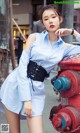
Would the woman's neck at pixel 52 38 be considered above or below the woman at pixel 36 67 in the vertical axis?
above

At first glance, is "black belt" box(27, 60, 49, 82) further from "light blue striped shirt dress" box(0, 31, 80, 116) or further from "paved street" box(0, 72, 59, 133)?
"paved street" box(0, 72, 59, 133)

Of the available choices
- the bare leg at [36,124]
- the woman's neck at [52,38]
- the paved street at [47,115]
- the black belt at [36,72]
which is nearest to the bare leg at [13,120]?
the bare leg at [36,124]

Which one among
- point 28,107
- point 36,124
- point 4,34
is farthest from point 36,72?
point 4,34

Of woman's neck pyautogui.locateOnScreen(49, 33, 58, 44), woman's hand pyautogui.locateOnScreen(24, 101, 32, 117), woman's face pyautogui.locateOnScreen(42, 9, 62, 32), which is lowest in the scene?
woman's hand pyautogui.locateOnScreen(24, 101, 32, 117)

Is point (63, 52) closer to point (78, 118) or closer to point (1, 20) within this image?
point (78, 118)

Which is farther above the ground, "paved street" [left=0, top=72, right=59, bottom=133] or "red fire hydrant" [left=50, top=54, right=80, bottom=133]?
"red fire hydrant" [left=50, top=54, right=80, bottom=133]

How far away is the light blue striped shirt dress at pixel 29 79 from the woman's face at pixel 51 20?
0.08 meters

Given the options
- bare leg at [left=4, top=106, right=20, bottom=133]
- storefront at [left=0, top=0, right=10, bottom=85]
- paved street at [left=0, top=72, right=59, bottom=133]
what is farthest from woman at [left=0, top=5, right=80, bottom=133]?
storefront at [left=0, top=0, right=10, bottom=85]

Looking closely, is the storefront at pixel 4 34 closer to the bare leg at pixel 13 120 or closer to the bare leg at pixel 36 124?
the bare leg at pixel 13 120

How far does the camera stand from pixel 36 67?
300cm

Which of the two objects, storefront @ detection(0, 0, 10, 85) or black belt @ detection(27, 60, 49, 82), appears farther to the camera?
storefront @ detection(0, 0, 10, 85)

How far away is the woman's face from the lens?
3000mm

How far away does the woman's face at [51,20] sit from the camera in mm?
3000

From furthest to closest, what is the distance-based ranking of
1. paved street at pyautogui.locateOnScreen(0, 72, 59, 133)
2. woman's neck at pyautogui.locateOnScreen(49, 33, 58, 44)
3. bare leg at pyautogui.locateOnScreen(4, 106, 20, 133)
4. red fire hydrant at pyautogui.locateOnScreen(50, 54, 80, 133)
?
paved street at pyautogui.locateOnScreen(0, 72, 59, 133), bare leg at pyautogui.locateOnScreen(4, 106, 20, 133), woman's neck at pyautogui.locateOnScreen(49, 33, 58, 44), red fire hydrant at pyautogui.locateOnScreen(50, 54, 80, 133)
